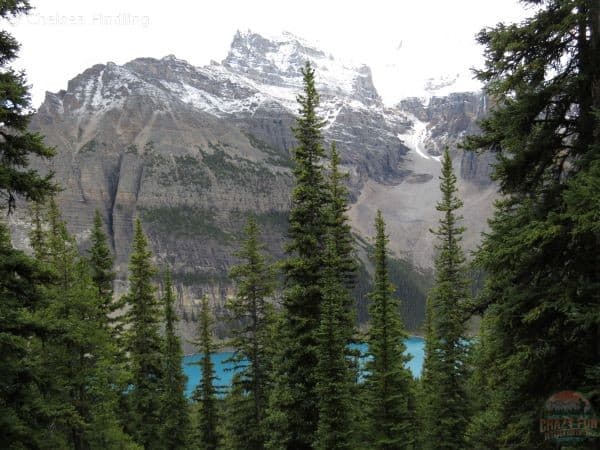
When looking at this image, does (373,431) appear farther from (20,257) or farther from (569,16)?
(569,16)

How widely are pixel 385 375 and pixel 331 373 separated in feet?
20.1

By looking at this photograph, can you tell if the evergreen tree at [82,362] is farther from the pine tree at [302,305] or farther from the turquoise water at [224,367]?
the turquoise water at [224,367]

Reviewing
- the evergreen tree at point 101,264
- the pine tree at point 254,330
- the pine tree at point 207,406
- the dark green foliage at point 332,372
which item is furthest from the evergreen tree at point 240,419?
the dark green foliage at point 332,372

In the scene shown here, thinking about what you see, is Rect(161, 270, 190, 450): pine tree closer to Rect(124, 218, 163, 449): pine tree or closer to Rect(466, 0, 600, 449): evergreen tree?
Rect(124, 218, 163, 449): pine tree

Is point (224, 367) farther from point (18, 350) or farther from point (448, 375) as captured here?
point (18, 350)

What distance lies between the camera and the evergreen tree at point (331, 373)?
17062 mm

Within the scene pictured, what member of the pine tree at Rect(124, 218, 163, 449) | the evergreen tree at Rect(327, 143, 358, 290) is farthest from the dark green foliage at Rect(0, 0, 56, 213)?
the pine tree at Rect(124, 218, 163, 449)

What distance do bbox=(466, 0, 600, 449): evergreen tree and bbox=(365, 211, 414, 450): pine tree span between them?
13.1 meters

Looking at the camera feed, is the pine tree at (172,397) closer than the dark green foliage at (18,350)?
No

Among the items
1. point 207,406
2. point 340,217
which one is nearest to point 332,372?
point 340,217

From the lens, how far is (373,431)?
914 inches

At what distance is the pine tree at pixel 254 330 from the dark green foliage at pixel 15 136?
12.7 meters

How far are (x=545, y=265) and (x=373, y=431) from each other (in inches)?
661

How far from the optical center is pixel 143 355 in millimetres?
27594
